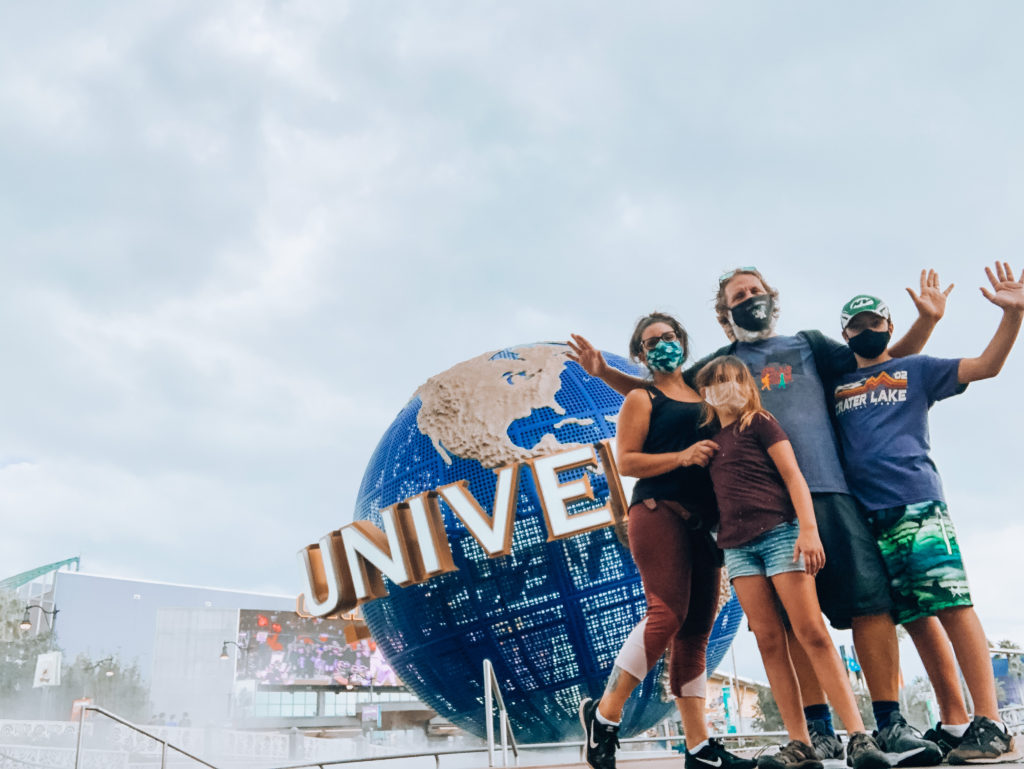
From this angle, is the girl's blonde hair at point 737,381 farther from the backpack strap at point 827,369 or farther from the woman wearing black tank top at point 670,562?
the backpack strap at point 827,369

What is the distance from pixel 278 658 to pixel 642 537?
37.7 m

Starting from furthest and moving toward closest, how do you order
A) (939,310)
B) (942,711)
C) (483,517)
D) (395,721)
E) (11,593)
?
(11,593)
(395,721)
(483,517)
(939,310)
(942,711)

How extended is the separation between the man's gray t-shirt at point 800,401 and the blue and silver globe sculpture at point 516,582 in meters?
3.33

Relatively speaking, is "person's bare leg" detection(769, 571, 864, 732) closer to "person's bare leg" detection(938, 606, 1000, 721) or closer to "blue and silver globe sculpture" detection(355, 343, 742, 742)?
"person's bare leg" detection(938, 606, 1000, 721)

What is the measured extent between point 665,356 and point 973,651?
5.22ft

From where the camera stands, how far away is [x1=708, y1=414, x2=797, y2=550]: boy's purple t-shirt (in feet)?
10.1

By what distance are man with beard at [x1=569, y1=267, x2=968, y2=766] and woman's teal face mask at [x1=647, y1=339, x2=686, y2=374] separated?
112mm

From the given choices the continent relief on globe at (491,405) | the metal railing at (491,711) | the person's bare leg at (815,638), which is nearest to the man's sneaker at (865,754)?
the person's bare leg at (815,638)

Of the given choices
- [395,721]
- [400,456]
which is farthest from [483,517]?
[395,721]

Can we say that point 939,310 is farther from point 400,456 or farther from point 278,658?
point 278,658

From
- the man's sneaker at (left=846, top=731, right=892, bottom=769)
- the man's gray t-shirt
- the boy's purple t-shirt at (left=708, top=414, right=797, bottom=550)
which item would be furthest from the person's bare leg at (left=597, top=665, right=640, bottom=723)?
the man's gray t-shirt

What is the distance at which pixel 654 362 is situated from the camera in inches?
139

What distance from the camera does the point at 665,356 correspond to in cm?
352

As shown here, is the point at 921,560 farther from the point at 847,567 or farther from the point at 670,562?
the point at 670,562
